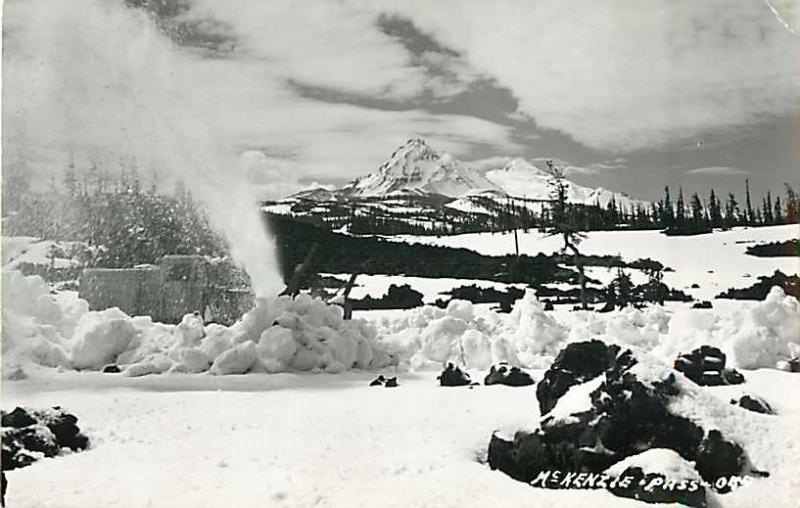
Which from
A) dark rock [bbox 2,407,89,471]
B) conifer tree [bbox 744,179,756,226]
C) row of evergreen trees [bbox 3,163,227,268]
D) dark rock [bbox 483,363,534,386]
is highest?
row of evergreen trees [bbox 3,163,227,268]

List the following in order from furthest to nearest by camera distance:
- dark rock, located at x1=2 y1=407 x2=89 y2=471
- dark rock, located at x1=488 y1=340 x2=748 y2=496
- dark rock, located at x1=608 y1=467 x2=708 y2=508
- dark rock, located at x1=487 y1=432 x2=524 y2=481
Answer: dark rock, located at x1=2 y1=407 x2=89 y2=471 → dark rock, located at x1=487 y1=432 x2=524 y2=481 → dark rock, located at x1=488 y1=340 x2=748 y2=496 → dark rock, located at x1=608 y1=467 x2=708 y2=508

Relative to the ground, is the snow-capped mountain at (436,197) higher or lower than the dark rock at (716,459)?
higher

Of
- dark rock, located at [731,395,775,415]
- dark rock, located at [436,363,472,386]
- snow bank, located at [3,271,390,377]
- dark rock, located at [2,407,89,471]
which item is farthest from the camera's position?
snow bank, located at [3,271,390,377]

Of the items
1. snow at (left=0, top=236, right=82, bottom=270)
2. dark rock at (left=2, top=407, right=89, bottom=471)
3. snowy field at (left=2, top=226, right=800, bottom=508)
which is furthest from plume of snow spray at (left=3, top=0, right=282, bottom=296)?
dark rock at (left=2, top=407, right=89, bottom=471)

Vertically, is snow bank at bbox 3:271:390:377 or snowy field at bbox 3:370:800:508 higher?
snow bank at bbox 3:271:390:377

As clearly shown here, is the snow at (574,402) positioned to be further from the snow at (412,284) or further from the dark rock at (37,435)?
the dark rock at (37,435)

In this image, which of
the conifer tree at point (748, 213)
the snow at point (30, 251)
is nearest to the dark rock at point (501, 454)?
the conifer tree at point (748, 213)

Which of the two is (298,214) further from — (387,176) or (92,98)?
(92,98)

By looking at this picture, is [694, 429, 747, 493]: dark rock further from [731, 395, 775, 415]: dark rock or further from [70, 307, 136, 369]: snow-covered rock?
[70, 307, 136, 369]: snow-covered rock
